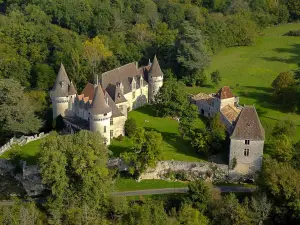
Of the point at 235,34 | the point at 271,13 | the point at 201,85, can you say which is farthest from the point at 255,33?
the point at 201,85

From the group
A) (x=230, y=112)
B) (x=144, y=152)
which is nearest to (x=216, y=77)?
(x=230, y=112)

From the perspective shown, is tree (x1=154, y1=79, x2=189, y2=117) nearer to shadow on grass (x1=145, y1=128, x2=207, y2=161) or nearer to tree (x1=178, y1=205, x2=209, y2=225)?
shadow on grass (x1=145, y1=128, x2=207, y2=161)

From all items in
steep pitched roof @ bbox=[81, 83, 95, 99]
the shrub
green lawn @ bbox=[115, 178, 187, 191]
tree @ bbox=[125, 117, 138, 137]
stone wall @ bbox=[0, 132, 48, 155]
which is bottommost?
green lawn @ bbox=[115, 178, 187, 191]

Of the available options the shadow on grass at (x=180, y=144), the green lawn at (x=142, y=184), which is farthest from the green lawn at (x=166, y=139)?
the green lawn at (x=142, y=184)

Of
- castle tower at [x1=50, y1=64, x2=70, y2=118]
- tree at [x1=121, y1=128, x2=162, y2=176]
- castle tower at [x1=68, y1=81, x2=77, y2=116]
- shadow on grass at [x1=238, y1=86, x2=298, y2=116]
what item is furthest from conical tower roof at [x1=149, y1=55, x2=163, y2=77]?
tree at [x1=121, y1=128, x2=162, y2=176]

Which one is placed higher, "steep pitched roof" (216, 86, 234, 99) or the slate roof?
"steep pitched roof" (216, 86, 234, 99)

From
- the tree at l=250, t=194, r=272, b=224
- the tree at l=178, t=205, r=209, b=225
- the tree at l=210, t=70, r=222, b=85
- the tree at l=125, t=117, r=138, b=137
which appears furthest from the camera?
the tree at l=210, t=70, r=222, b=85
